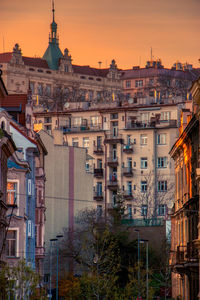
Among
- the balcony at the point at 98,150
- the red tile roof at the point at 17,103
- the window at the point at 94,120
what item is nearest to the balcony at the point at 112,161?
the balcony at the point at 98,150

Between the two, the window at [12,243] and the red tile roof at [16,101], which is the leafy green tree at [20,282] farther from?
the red tile roof at [16,101]

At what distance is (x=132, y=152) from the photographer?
17038 cm

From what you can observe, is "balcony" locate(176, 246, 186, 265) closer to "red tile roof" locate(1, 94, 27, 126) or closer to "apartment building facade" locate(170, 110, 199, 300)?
"apartment building facade" locate(170, 110, 199, 300)

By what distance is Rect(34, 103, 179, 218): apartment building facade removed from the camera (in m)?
167

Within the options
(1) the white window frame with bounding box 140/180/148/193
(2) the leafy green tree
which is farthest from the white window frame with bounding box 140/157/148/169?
(2) the leafy green tree

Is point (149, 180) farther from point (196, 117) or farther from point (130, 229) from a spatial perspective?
point (196, 117)

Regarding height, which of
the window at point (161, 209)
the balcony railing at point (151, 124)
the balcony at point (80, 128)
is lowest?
the window at point (161, 209)

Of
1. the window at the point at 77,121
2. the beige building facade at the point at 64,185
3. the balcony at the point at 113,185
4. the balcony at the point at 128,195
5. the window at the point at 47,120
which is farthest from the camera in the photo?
the window at the point at 47,120

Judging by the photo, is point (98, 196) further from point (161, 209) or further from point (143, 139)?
point (161, 209)

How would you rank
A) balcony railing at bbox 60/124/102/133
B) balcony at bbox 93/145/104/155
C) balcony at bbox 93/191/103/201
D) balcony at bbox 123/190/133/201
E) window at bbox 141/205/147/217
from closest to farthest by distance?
window at bbox 141/205/147/217 → balcony at bbox 123/190/133/201 → balcony at bbox 93/191/103/201 → balcony at bbox 93/145/104/155 → balcony railing at bbox 60/124/102/133

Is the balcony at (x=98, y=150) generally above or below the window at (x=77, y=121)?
below

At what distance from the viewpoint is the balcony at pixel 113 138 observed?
171 meters

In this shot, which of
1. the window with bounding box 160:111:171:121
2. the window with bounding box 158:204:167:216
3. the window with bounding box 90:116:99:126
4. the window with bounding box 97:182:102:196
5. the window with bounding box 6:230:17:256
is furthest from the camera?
the window with bounding box 90:116:99:126

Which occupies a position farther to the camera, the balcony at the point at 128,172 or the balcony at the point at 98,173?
the balcony at the point at 98,173
